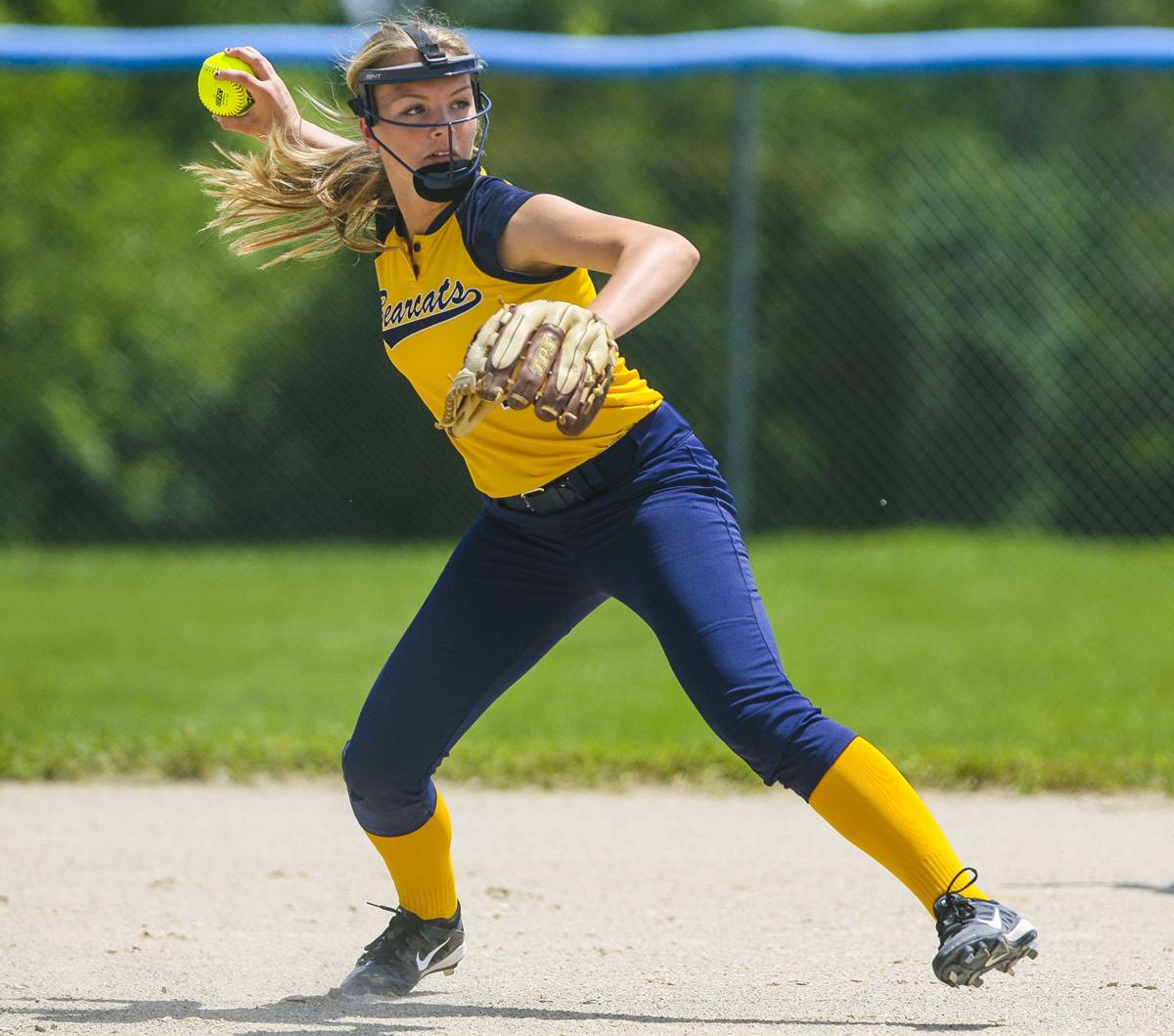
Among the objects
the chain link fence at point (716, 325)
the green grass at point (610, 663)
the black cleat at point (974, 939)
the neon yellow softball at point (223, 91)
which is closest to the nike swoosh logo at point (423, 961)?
the black cleat at point (974, 939)

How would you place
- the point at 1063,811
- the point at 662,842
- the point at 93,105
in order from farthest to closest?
the point at 93,105 < the point at 1063,811 < the point at 662,842

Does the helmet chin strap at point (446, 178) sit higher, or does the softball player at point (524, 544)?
the helmet chin strap at point (446, 178)

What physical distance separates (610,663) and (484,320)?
5051mm

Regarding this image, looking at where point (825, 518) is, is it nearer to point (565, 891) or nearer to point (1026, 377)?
point (1026, 377)

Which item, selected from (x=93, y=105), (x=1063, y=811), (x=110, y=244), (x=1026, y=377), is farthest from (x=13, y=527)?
(x=1063, y=811)

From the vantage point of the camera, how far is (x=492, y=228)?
121 inches

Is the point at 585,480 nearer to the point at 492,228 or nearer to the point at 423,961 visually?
the point at 492,228

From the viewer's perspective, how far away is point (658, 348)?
31.2 feet

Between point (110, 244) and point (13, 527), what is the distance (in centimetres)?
195

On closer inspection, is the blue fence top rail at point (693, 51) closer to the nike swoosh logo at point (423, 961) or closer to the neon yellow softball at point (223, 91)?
the neon yellow softball at point (223, 91)

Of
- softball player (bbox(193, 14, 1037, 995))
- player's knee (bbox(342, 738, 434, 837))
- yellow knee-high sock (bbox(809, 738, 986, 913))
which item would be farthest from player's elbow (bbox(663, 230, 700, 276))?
player's knee (bbox(342, 738, 434, 837))

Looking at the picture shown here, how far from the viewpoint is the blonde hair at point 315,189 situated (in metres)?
3.43

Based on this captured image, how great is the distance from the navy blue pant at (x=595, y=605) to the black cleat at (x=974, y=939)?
0.35m

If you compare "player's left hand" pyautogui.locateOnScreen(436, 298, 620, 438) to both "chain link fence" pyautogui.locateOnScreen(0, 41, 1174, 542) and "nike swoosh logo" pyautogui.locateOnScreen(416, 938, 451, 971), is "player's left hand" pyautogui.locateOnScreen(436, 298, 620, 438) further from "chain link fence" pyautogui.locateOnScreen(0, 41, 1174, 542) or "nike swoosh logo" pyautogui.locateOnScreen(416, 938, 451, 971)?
"chain link fence" pyautogui.locateOnScreen(0, 41, 1174, 542)
